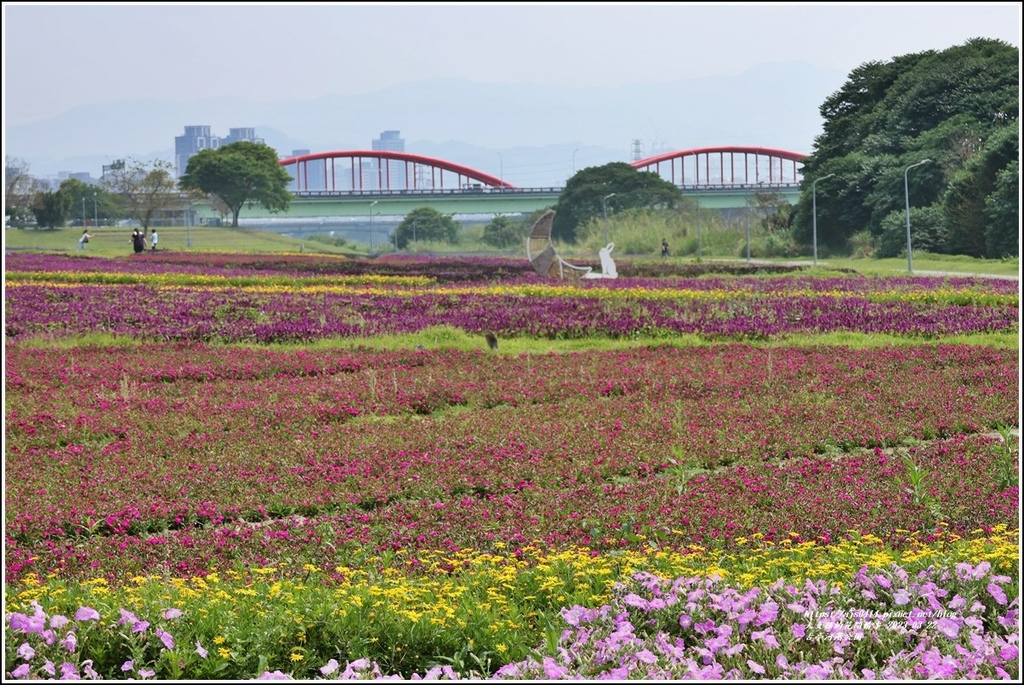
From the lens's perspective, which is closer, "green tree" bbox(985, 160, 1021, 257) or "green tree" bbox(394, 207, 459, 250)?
"green tree" bbox(985, 160, 1021, 257)

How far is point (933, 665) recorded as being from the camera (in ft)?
10.0

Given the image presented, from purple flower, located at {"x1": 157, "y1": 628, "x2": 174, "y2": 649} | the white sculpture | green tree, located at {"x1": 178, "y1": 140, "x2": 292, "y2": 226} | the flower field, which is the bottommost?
the flower field

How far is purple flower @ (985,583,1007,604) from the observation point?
3736mm

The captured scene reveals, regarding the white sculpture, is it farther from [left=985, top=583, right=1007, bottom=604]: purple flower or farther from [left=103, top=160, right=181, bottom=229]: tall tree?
[left=103, top=160, right=181, bottom=229]: tall tree

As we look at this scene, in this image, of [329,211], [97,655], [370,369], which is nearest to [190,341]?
[370,369]

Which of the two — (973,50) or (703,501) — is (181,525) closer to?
(703,501)

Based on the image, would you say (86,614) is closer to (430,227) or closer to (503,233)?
(503,233)

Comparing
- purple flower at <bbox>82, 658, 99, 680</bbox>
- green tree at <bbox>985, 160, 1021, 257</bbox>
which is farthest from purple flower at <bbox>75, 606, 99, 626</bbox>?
green tree at <bbox>985, 160, 1021, 257</bbox>

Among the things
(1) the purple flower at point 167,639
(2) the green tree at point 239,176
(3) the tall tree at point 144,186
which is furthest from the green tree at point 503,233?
(1) the purple flower at point 167,639

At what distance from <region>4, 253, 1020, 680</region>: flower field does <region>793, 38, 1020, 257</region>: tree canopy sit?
22108 mm

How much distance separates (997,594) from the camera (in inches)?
147

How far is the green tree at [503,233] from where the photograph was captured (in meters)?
71.8

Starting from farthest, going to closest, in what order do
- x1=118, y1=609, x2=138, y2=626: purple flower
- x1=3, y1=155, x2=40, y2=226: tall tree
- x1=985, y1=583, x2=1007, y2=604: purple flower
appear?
1. x1=3, y1=155, x2=40, y2=226: tall tree
2. x1=985, y1=583, x2=1007, y2=604: purple flower
3. x1=118, y1=609, x2=138, y2=626: purple flower

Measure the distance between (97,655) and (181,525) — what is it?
284cm
